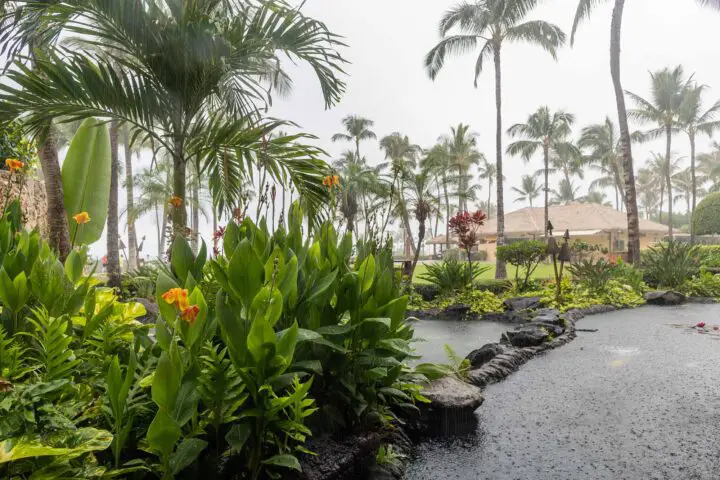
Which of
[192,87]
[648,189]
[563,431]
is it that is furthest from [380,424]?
[648,189]

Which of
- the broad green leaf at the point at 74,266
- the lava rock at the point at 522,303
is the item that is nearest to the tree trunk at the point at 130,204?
the lava rock at the point at 522,303

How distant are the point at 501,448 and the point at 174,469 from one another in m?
1.65

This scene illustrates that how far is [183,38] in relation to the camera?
4.34 meters

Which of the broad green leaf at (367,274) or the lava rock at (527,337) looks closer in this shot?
the broad green leaf at (367,274)

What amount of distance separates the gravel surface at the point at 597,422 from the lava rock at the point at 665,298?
14.4 ft

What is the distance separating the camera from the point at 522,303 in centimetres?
801

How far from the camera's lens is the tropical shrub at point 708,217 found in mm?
19734

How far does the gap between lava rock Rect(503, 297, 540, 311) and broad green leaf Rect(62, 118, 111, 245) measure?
6.39 meters

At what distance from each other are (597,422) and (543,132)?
28.9 meters

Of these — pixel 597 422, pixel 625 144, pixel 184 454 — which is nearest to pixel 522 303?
pixel 597 422

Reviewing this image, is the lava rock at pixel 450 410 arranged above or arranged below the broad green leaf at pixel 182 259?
below

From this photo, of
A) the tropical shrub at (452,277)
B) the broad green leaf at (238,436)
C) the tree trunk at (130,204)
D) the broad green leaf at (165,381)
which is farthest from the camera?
the tree trunk at (130,204)

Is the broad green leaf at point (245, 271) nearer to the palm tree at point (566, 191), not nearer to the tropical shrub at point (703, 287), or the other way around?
the tropical shrub at point (703, 287)

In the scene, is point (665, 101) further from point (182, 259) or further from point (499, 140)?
point (182, 259)
